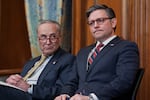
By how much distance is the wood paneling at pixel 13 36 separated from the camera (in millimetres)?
3736

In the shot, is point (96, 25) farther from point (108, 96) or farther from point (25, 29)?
point (25, 29)

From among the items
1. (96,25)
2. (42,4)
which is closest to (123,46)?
(96,25)

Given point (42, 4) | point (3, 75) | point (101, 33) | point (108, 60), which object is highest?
point (42, 4)

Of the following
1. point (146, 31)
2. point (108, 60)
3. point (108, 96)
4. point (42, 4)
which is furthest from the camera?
point (42, 4)

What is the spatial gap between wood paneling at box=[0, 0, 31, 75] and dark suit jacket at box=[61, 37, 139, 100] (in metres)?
1.40

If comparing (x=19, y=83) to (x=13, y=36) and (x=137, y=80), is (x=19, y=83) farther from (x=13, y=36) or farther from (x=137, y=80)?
(x=13, y=36)

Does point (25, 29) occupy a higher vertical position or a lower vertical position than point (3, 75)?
higher

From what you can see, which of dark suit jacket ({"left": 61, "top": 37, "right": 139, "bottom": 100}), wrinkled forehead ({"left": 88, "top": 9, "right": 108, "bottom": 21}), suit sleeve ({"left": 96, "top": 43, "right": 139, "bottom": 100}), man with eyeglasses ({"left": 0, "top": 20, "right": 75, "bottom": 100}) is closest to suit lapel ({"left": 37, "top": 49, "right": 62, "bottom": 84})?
man with eyeglasses ({"left": 0, "top": 20, "right": 75, "bottom": 100})

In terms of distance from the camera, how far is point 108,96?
2182 millimetres

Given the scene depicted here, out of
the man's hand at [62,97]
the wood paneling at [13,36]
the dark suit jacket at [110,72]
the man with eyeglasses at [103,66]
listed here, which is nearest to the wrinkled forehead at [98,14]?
the man with eyeglasses at [103,66]

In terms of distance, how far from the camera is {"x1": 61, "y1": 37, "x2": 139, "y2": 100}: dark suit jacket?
2.19 metres

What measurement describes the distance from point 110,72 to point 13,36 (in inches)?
69.1

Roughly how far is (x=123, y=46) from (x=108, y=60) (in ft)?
0.44

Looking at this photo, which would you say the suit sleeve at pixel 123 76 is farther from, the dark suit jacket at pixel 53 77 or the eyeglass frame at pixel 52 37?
the eyeglass frame at pixel 52 37
